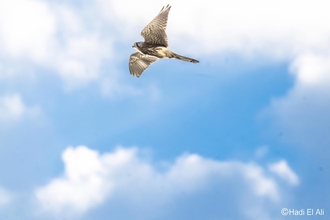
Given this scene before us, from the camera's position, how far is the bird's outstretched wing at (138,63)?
54.0 ft

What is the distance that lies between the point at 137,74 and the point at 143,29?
2393 millimetres

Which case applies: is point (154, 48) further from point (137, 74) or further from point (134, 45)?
point (137, 74)

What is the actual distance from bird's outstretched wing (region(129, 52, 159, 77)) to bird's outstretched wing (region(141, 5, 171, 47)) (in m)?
1.42

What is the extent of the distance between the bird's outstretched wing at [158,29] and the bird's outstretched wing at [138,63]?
1417mm

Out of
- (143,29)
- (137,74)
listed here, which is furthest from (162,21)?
(137,74)

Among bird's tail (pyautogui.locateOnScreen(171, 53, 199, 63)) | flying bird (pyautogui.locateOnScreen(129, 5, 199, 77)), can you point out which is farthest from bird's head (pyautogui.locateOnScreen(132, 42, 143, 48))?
bird's tail (pyautogui.locateOnScreen(171, 53, 199, 63))

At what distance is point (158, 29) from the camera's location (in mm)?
14727

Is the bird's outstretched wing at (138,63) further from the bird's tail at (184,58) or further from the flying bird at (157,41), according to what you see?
the bird's tail at (184,58)

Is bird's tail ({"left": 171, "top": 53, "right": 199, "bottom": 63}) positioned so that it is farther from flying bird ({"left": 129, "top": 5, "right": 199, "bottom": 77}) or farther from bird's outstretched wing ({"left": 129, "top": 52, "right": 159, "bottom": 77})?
bird's outstretched wing ({"left": 129, "top": 52, "right": 159, "bottom": 77})

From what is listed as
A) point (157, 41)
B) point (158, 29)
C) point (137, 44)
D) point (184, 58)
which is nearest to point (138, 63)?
point (137, 44)

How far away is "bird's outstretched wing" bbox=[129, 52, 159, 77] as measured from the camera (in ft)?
54.0

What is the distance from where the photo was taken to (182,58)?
14.8 metres

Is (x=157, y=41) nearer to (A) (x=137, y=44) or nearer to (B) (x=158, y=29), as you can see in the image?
(B) (x=158, y=29)

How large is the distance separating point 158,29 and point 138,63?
2.37 metres
